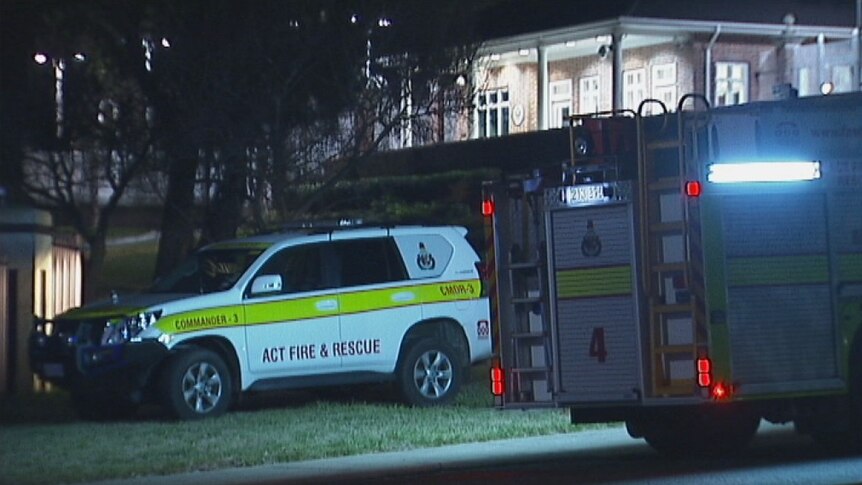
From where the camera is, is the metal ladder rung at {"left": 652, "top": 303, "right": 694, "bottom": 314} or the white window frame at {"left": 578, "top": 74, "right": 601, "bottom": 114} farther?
the white window frame at {"left": 578, "top": 74, "right": 601, "bottom": 114}

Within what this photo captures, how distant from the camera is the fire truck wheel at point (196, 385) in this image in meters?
17.0

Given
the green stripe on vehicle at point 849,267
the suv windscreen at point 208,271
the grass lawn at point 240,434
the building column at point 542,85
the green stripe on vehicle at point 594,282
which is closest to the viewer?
the green stripe on vehicle at point 594,282

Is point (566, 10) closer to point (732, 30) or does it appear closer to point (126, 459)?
point (732, 30)

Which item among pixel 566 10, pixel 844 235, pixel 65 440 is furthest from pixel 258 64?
pixel 566 10

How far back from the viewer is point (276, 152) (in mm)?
21484

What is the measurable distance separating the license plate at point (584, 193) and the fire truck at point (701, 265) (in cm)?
1

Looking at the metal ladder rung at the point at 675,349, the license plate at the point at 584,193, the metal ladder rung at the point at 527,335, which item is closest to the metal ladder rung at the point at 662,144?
the license plate at the point at 584,193

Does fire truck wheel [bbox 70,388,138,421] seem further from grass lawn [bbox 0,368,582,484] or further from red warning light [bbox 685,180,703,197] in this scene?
red warning light [bbox 685,180,703,197]

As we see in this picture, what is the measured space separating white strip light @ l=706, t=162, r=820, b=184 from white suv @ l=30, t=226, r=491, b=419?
628 cm

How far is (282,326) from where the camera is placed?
17703 millimetres

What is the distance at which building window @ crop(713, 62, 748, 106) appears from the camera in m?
37.4

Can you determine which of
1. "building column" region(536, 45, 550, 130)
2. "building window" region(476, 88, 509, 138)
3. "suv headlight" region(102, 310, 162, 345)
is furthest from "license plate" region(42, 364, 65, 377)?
"building column" region(536, 45, 550, 130)

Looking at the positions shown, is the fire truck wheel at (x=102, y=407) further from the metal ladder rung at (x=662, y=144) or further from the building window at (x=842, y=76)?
the building window at (x=842, y=76)

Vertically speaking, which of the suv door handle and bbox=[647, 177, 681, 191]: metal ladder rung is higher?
bbox=[647, 177, 681, 191]: metal ladder rung
